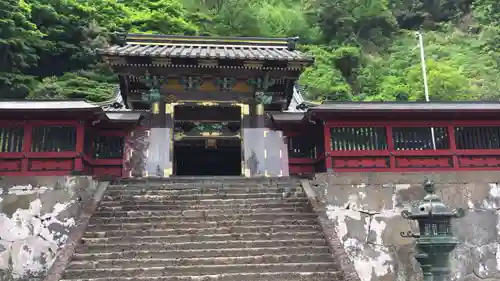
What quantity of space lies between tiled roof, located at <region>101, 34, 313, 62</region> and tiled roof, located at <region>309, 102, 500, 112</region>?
6.61 feet

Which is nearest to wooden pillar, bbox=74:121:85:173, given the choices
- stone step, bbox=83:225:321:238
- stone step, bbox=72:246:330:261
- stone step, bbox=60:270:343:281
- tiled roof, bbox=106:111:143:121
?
tiled roof, bbox=106:111:143:121

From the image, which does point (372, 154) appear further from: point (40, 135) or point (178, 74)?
point (40, 135)

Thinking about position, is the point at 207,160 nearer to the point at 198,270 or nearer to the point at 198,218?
the point at 198,218

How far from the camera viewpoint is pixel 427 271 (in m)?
6.19

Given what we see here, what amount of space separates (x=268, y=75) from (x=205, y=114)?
2.45 m

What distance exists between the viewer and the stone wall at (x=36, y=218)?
10.0m

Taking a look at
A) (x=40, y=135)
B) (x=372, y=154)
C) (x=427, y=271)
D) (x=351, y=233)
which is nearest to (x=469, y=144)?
(x=372, y=154)

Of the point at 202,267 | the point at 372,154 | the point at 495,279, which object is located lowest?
the point at 495,279

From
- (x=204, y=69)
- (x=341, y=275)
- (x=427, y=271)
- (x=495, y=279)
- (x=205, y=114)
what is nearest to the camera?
(x=427, y=271)

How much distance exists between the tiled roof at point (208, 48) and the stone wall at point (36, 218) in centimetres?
420

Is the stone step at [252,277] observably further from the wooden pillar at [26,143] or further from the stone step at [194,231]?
the wooden pillar at [26,143]

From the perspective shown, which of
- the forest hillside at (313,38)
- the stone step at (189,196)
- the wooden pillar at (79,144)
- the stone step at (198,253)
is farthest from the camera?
the forest hillside at (313,38)

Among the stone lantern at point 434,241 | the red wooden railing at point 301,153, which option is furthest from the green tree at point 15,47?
the stone lantern at point 434,241

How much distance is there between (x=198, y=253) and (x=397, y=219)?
17.0ft
